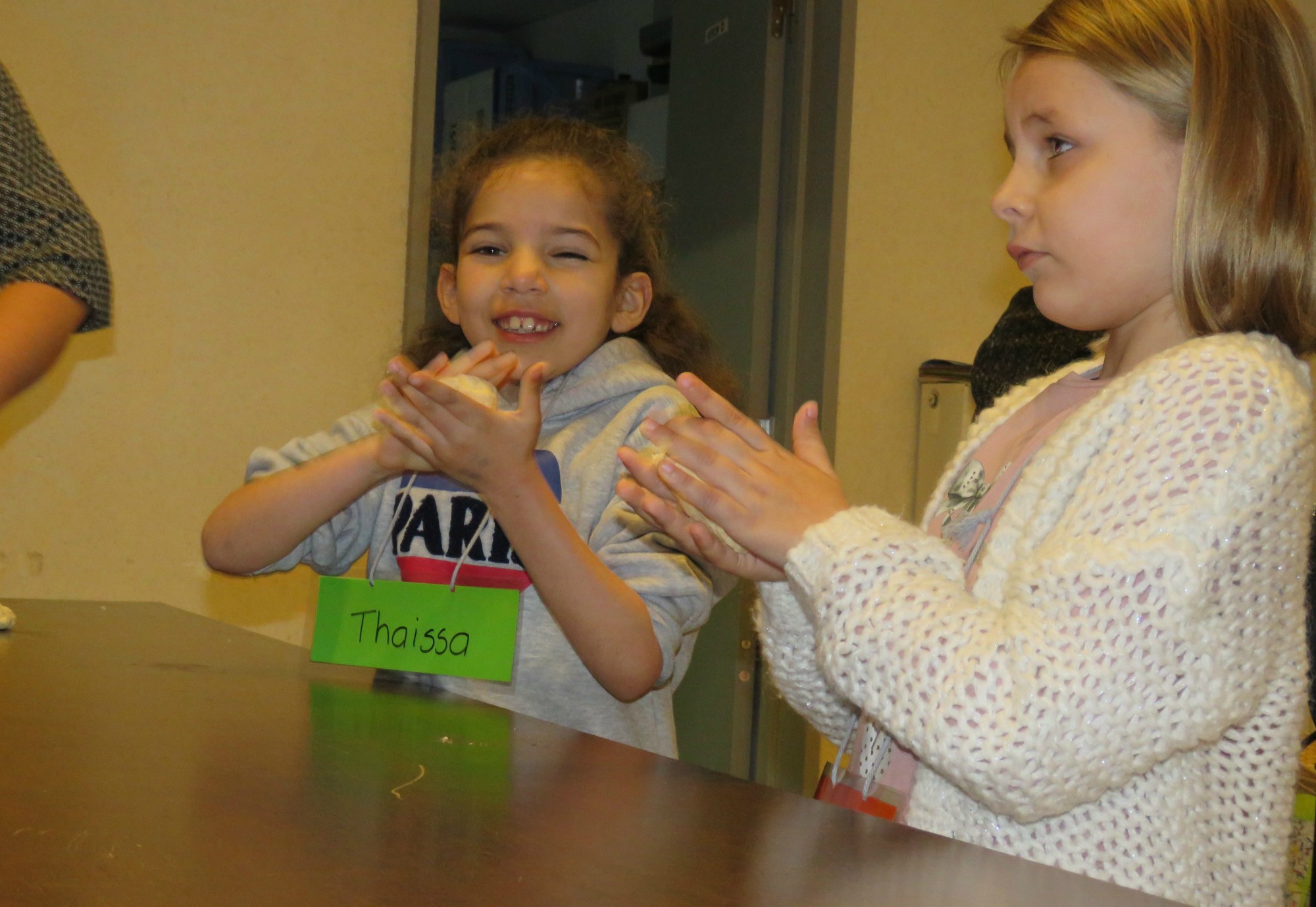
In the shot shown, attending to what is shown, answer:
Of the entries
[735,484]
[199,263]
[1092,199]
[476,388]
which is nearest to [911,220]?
[199,263]

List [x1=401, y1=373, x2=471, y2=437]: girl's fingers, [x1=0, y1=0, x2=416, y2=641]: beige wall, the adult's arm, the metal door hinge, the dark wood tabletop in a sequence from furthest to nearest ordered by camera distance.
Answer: the metal door hinge
[x1=0, y1=0, x2=416, y2=641]: beige wall
the adult's arm
[x1=401, y1=373, x2=471, y2=437]: girl's fingers
the dark wood tabletop

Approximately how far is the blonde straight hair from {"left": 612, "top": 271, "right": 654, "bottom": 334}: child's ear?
75 cm

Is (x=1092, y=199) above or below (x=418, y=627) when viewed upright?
above

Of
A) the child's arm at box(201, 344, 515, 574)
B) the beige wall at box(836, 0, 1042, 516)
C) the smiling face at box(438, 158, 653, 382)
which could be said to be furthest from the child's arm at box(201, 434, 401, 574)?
the beige wall at box(836, 0, 1042, 516)

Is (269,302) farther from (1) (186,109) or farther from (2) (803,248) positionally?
(2) (803,248)

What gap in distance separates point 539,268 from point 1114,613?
89 cm

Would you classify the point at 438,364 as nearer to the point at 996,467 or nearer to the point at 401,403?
the point at 401,403

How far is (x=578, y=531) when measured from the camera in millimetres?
1321

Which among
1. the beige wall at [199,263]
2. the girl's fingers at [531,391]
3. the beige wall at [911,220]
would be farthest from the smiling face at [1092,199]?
the beige wall at [911,220]

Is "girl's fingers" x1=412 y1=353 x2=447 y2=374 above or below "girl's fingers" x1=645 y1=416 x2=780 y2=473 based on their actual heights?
above

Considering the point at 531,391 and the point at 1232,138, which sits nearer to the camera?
the point at 1232,138

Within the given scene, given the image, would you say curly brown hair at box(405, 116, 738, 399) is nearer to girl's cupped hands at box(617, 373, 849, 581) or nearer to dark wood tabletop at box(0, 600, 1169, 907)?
girl's cupped hands at box(617, 373, 849, 581)

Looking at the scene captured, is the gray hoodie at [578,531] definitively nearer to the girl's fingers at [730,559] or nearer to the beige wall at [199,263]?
the girl's fingers at [730,559]

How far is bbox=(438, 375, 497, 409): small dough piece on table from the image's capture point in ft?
3.82
